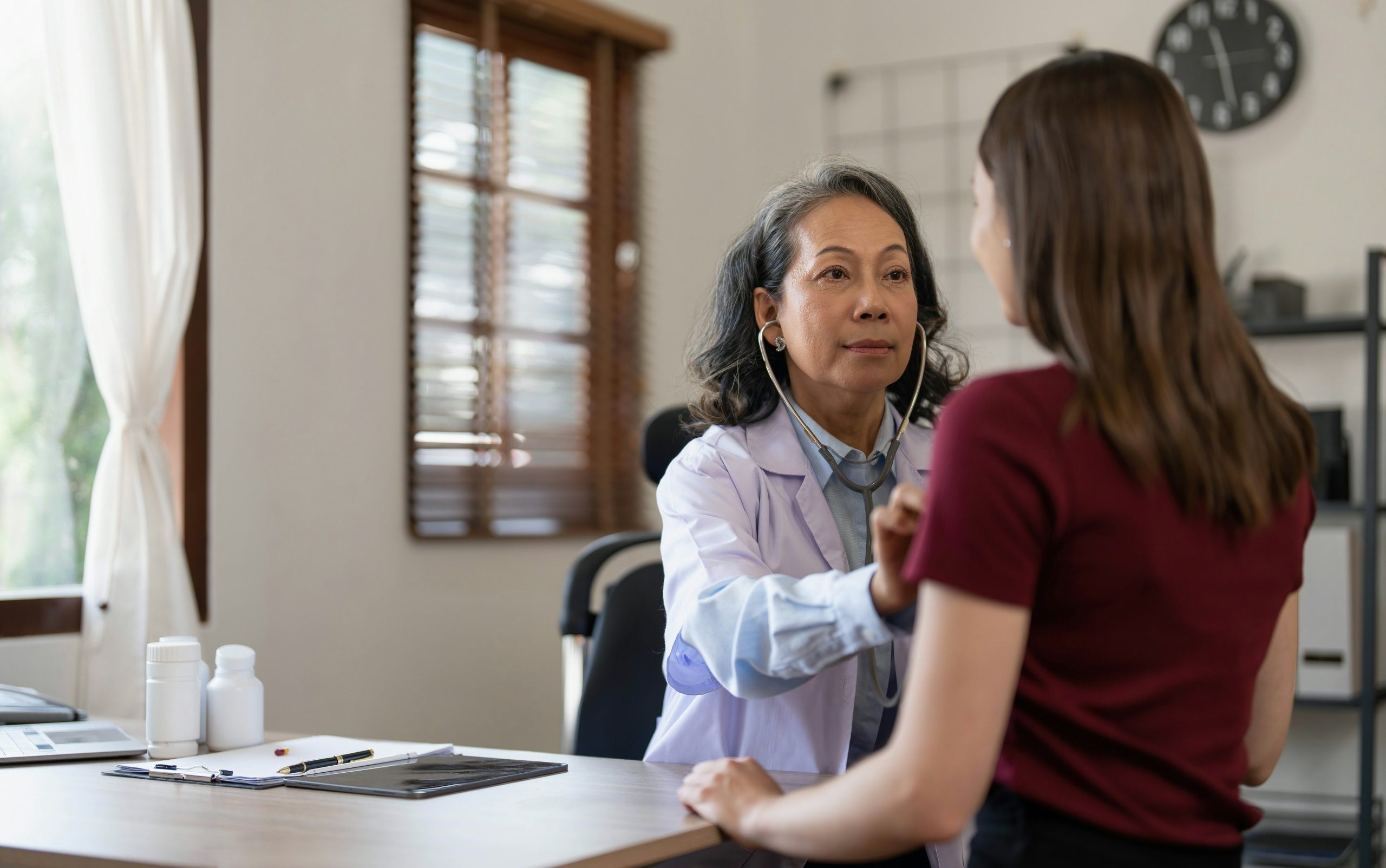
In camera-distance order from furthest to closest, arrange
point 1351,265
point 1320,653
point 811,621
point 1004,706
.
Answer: point 1351,265 < point 1320,653 < point 811,621 < point 1004,706

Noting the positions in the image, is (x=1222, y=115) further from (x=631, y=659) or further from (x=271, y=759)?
(x=271, y=759)

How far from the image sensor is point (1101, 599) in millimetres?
920

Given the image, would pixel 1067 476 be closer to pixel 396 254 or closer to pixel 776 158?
pixel 396 254

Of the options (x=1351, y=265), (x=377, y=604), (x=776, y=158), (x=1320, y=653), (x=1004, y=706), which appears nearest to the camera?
(x=1004, y=706)

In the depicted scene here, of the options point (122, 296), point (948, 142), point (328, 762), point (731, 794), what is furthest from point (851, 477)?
point (948, 142)

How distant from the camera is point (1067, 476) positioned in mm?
893

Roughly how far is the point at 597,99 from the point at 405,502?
4.11ft

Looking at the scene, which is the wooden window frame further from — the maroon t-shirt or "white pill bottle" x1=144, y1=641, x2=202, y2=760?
the maroon t-shirt

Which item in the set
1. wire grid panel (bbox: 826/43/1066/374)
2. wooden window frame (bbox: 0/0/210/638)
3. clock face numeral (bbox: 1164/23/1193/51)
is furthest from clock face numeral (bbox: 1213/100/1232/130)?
wooden window frame (bbox: 0/0/210/638)

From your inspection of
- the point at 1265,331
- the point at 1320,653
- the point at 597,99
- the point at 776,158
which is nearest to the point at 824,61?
the point at 776,158

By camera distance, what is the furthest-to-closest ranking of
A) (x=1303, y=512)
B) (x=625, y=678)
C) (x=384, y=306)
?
(x=384, y=306) → (x=625, y=678) → (x=1303, y=512)

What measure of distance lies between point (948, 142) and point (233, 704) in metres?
3.04

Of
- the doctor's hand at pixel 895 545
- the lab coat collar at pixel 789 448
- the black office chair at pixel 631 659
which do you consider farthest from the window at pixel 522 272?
the doctor's hand at pixel 895 545

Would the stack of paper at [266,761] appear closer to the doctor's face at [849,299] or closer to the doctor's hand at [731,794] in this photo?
the doctor's hand at [731,794]
